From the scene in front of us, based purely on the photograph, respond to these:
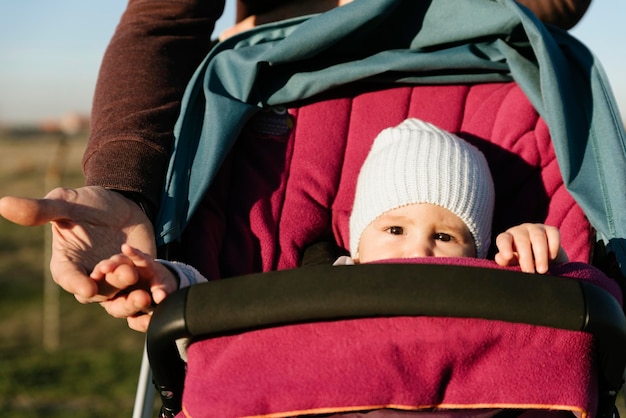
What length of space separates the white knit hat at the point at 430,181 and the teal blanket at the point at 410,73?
0.59 ft

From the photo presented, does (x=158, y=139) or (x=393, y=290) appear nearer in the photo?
(x=393, y=290)

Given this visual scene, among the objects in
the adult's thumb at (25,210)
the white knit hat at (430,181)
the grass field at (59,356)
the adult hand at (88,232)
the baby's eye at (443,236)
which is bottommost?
the grass field at (59,356)

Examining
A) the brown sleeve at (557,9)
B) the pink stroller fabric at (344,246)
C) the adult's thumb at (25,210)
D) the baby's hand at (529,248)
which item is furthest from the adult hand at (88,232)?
the brown sleeve at (557,9)

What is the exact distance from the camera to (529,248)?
1.39 m

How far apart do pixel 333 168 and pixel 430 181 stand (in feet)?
0.90

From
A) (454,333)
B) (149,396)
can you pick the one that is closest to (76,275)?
(149,396)

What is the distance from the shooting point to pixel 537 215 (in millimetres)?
1886

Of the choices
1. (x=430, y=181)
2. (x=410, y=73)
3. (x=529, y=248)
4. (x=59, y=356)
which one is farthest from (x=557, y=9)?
(x=59, y=356)

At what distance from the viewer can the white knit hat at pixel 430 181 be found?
1.81 meters

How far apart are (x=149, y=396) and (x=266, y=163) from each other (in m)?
0.60

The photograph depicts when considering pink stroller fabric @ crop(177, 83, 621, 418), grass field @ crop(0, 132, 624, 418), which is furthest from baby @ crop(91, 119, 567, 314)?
grass field @ crop(0, 132, 624, 418)

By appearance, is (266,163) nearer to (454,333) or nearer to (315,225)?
(315,225)

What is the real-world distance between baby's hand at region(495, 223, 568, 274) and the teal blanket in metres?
0.29

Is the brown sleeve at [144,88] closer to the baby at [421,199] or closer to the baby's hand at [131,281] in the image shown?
the baby's hand at [131,281]
